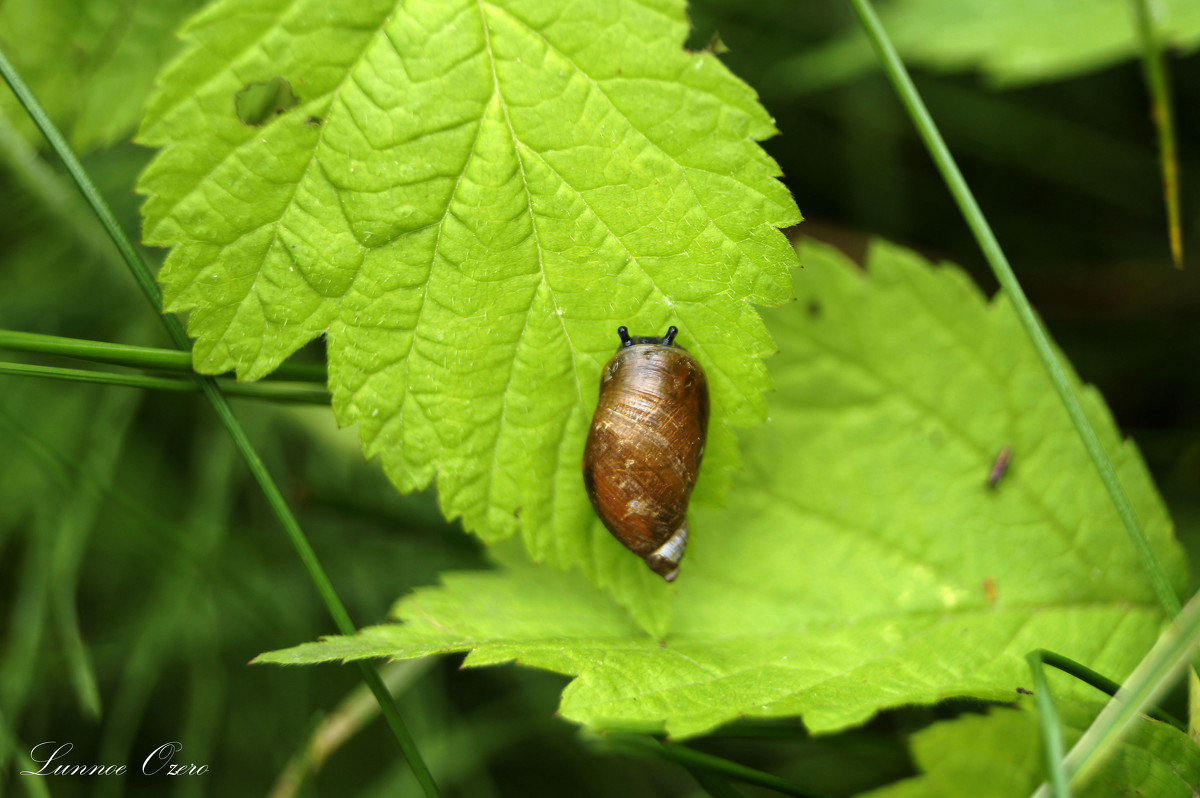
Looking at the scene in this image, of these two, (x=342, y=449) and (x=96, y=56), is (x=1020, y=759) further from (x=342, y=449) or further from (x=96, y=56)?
(x=96, y=56)

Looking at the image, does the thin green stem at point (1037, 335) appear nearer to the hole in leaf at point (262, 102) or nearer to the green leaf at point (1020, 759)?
the green leaf at point (1020, 759)

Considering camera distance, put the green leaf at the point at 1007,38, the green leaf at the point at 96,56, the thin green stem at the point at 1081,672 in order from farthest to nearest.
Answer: the green leaf at the point at 1007,38 < the green leaf at the point at 96,56 < the thin green stem at the point at 1081,672

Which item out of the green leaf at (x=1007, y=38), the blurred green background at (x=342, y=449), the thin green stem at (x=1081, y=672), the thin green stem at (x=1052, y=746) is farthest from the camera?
the green leaf at (x=1007, y=38)

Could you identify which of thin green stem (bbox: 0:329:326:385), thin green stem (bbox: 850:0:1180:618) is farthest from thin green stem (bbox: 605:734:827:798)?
thin green stem (bbox: 0:329:326:385)

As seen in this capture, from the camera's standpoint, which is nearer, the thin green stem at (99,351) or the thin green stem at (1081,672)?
the thin green stem at (1081,672)

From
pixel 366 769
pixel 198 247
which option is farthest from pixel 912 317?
pixel 366 769

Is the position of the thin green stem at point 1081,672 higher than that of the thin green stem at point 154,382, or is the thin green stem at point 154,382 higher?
the thin green stem at point 1081,672

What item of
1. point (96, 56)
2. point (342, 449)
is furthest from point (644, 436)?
point (96, 56)

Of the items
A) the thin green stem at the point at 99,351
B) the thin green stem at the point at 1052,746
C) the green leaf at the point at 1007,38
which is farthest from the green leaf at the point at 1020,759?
the green leaf at the point at 1007,38

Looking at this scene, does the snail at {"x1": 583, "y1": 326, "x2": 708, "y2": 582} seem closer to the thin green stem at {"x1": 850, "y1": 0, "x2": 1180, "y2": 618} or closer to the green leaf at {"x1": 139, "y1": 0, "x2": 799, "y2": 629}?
the green leaf at {"x1": 139, "y1": 0, "x2": 799, "y2": 629}
